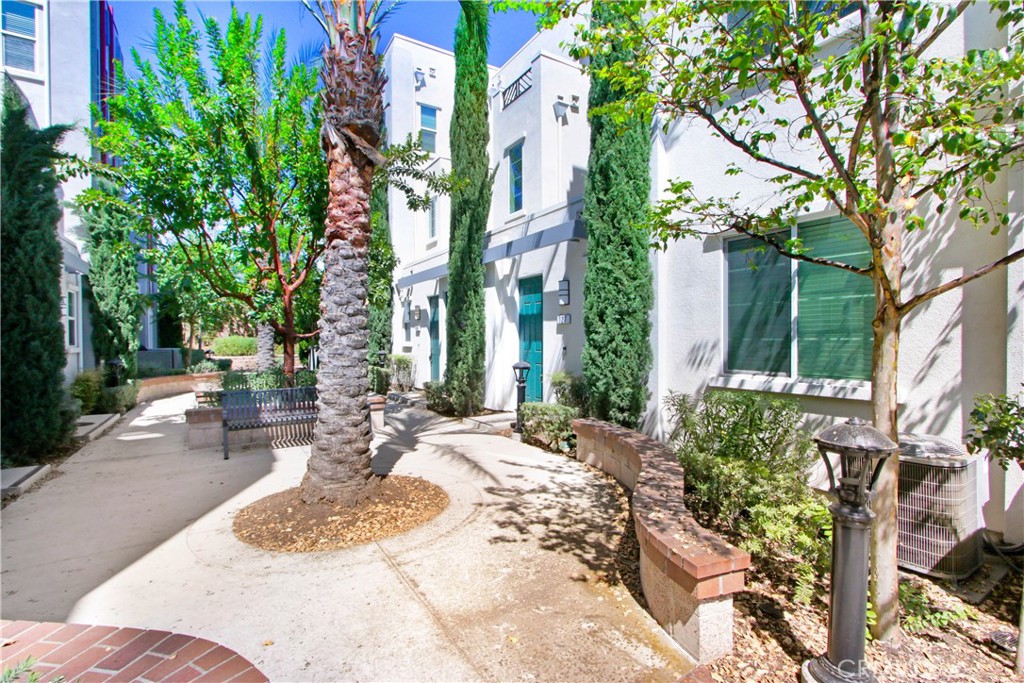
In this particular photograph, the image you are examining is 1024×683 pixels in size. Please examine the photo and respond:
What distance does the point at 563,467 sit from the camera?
6.93m

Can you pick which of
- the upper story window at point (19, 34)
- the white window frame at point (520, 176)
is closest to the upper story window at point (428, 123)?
the white window frame at point (520, 176)

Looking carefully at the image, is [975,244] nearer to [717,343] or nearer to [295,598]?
[717,343]

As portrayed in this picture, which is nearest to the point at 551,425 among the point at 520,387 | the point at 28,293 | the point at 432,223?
the point at 520,387

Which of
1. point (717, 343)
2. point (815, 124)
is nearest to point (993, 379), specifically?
point (717, 343)

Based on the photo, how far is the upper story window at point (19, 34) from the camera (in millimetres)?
12469

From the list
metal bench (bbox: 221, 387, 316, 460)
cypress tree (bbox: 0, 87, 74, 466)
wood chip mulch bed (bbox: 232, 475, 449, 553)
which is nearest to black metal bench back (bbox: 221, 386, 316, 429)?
metal bench (bbox: 221, 387, 316, 460)

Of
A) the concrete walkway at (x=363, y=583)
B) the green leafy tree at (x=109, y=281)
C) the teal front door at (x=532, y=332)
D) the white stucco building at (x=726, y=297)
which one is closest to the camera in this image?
the concrete walkway at (x=363, y=583)

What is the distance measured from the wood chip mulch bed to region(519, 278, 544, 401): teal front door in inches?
209

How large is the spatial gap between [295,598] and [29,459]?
22.3 feet

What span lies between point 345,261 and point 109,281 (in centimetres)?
1223

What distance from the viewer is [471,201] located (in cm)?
1089

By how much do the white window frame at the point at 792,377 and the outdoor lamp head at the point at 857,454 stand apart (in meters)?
2.91

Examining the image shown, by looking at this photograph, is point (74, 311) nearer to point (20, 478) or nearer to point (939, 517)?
point (20, 478)

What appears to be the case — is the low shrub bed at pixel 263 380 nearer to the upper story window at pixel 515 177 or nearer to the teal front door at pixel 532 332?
the teal front door at pixel 532 332
